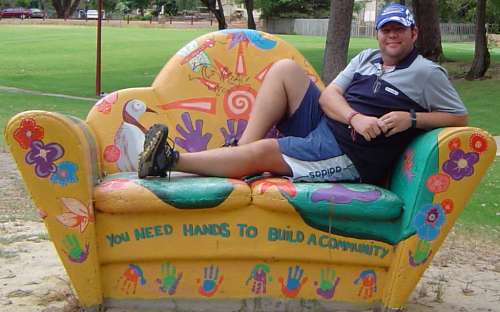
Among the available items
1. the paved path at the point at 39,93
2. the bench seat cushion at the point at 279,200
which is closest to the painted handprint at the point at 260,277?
the bench seat cushion at the point at 279,200

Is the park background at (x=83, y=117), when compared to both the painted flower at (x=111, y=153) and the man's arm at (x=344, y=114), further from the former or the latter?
the man's arm at (x=344, y=114)

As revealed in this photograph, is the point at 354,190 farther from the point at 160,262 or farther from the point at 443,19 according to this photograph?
the point at 443,19

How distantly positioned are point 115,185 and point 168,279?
0.51 metres

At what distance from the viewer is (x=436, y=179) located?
351 cm

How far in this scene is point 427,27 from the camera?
2070 cm

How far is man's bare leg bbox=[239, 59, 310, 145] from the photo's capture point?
4027 millimetres

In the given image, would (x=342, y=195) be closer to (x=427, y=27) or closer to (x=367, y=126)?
(x=367, y=126)

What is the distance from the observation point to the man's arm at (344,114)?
3747 millimetres

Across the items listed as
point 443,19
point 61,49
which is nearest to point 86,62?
point 61,49

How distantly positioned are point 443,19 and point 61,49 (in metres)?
32.5

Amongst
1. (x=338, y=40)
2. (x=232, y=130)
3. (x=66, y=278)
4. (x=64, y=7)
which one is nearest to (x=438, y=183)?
(x=232, y=130)

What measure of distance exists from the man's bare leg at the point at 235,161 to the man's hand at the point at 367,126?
15.7 inches

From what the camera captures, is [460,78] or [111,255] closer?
[111,255]

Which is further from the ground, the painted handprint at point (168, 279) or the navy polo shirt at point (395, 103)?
the navy polo shirt at point (395, 103)
